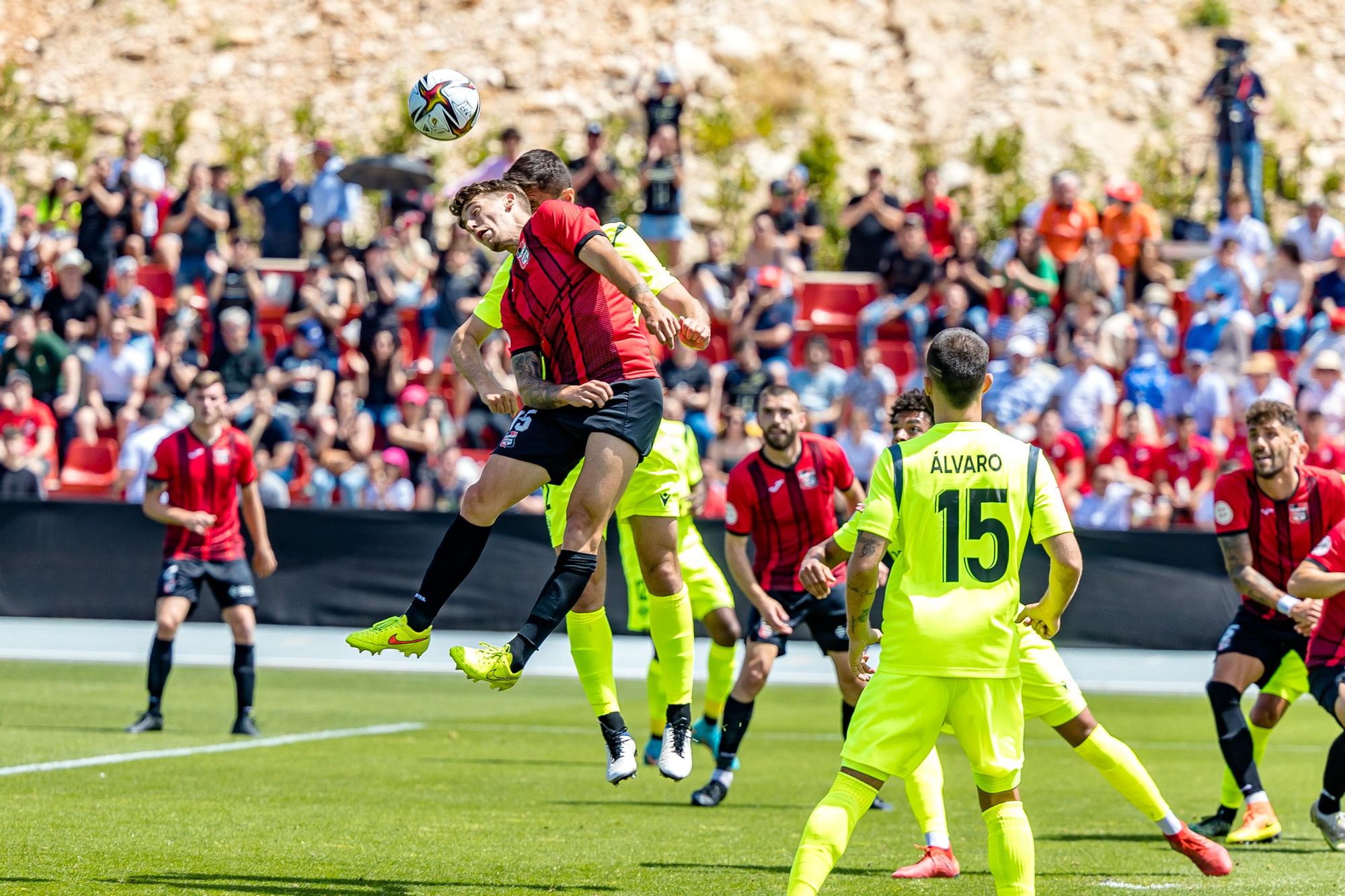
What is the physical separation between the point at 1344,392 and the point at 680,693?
1156 centimetres

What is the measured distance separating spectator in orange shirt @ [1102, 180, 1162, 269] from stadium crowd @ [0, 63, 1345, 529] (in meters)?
0.04

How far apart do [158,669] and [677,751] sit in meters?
5.78

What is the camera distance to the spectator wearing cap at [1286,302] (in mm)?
18703

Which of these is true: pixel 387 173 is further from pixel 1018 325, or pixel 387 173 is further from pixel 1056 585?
pixel 1056 585

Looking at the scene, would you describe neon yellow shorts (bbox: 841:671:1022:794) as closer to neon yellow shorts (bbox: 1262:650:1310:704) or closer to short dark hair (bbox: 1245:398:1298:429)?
short dark hair (bbox: 1245:398:1298:429)

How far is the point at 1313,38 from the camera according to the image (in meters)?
38.9

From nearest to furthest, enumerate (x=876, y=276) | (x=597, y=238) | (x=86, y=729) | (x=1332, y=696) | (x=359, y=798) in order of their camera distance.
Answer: (x=597, y=238) < (x=1332, y=696) < (x=359, y=798) < (x=86, y=729) < (x=876, y=276)

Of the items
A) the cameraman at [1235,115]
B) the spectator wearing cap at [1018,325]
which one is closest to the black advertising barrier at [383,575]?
the spectator wearing cap at [1018,325]

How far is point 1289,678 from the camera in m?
8.70

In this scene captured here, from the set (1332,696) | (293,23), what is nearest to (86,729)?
(1332,696)

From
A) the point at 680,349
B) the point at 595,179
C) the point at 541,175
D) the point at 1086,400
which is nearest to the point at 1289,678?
the point at 541,175

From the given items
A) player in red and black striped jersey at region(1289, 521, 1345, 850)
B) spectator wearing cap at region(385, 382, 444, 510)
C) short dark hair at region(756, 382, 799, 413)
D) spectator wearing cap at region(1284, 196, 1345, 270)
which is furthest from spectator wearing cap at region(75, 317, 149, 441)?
player in red and black striped jersey at region(1289, 521, 1345, 850)

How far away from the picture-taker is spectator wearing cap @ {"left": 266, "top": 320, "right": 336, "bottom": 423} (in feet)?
64.6

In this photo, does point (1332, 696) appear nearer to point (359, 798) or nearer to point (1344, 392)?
point (359, 798)
